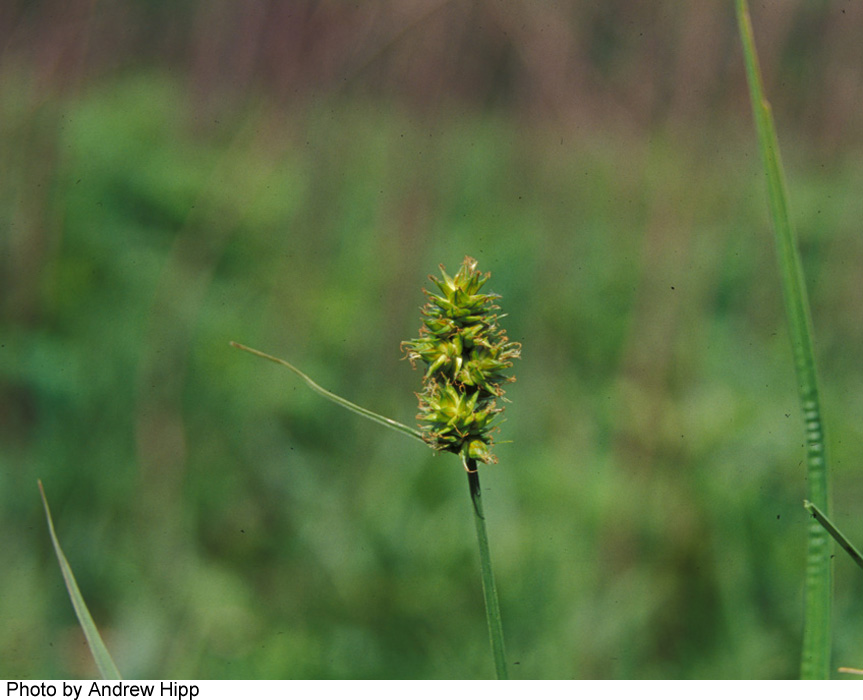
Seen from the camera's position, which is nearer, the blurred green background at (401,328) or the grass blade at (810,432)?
the grass blade at (810,432)

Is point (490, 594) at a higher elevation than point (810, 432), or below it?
below

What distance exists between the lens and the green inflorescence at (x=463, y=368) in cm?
47

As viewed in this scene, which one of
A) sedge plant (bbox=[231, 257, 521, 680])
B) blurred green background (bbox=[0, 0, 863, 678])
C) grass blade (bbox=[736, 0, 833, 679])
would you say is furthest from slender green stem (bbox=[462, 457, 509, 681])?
blurred green background (bbox=[0, 0, 863, 678])

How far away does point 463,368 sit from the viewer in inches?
18.4

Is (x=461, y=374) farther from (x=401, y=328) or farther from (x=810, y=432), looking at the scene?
(x=401, y=328)

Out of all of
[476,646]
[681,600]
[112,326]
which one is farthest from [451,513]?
[112,326]

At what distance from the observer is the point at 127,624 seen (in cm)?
141

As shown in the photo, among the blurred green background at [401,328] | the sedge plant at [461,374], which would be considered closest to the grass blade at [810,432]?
the sedge plant at [461,374]

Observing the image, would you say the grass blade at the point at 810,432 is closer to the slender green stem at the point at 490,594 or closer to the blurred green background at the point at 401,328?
the slender green stem at the point at 490,594

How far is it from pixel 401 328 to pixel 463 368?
4.72ft

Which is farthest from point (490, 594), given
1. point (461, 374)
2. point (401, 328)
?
point (401, 328)

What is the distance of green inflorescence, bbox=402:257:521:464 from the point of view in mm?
466

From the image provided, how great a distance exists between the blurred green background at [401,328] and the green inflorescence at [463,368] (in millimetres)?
911
